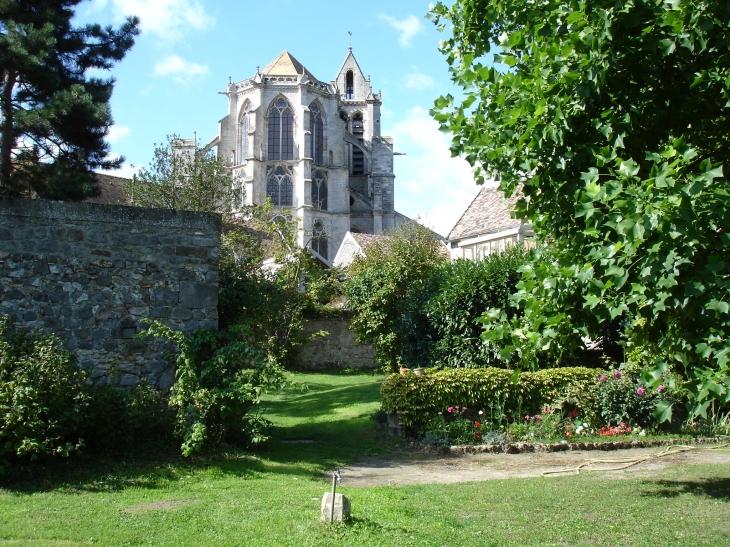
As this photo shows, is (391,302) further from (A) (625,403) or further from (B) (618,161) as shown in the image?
(B) (618,161)

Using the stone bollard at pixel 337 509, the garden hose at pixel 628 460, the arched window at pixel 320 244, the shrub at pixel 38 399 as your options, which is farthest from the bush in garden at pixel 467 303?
the arched window at pixel 320 244

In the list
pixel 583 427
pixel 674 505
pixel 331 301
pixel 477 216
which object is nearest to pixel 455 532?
pixel 674 505

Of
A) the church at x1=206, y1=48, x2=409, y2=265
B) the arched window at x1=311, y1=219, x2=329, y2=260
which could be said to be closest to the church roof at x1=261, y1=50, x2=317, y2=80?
the church at x1=206, y1=48, x2=409, y2=265

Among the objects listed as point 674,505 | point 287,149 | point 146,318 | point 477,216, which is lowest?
point 674,505

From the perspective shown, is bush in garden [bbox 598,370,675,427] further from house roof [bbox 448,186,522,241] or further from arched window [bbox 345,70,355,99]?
arched window [bbox 345,70,355,99]

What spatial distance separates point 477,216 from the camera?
82.0ft

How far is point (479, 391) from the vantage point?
11867 millimetres

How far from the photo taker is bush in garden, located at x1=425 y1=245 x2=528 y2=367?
14.0m

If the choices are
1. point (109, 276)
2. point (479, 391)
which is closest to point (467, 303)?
point (479, 391)

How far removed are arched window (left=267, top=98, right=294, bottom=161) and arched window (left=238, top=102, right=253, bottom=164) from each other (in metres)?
1.76

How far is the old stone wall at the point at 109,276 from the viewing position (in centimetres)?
886

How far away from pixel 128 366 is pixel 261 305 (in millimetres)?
2969

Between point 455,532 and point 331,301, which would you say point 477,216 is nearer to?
point 331,301

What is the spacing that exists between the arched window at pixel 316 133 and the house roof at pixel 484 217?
34.3 meters
